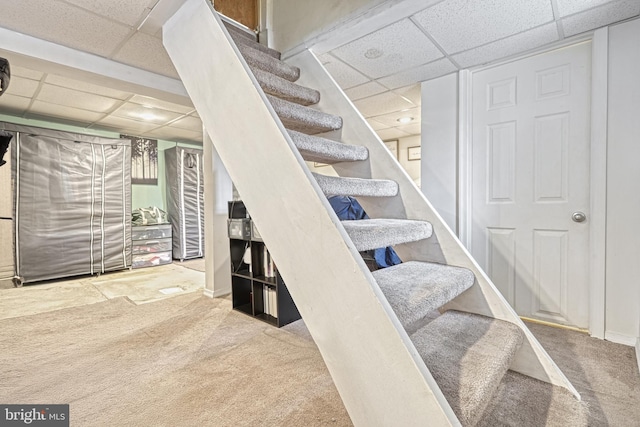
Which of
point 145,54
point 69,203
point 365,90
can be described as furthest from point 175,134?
point 365,90

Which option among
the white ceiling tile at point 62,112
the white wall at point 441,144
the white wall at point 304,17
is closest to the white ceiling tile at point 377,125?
the white wall at point 441,144

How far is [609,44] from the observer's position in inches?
80.0

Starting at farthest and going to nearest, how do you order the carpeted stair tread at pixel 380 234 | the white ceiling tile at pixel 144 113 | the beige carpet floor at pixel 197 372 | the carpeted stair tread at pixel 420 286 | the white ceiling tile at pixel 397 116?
the white ceiling tile at pixel 144 113 < the white ceiling tile at pixel 397 116 < the beige carpet floor at pixel 197 372 < the carpeted stair tread at pixel 380 234 < the carpeted stair tread at pixel 420 286

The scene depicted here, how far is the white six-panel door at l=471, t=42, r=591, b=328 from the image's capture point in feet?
7.27

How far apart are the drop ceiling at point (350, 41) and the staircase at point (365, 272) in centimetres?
62

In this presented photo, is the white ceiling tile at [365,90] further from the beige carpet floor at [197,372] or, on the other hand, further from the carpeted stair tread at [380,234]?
the beige carpet floor at [197,372]

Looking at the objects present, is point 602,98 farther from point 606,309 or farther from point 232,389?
point 232,389

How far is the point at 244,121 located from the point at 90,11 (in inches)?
63.6

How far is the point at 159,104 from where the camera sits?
3719 millimetres

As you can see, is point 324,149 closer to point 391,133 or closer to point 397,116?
point 397,116

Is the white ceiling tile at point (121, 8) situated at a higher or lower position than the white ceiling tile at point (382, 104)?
higher

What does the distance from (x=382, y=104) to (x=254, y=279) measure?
2.40m

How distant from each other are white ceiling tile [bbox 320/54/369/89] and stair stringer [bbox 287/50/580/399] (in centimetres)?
42

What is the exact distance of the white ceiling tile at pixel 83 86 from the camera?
9.76ft
